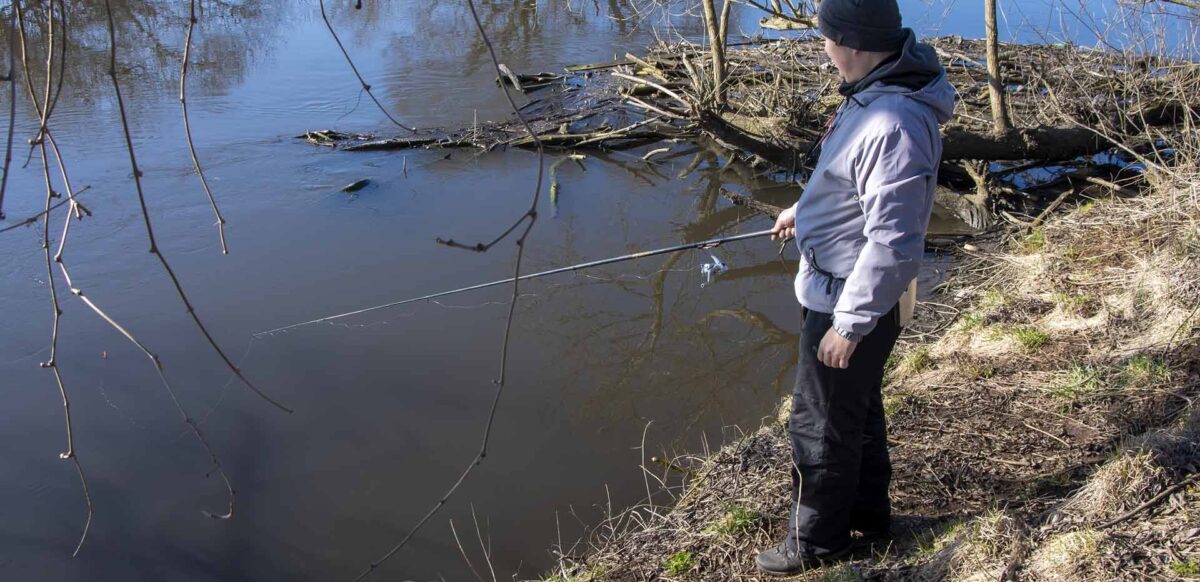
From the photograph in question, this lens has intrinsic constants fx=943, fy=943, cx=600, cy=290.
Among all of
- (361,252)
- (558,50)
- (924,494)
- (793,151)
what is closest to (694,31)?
(558,50)

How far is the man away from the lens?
222 cm

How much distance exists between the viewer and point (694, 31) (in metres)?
11.9

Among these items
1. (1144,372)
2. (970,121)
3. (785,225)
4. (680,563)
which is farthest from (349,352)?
(970,121)

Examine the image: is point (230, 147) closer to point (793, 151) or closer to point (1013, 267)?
point (793, 151)

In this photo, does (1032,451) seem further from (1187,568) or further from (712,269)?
(712,269)

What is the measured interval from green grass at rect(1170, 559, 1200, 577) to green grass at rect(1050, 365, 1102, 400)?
126 cm

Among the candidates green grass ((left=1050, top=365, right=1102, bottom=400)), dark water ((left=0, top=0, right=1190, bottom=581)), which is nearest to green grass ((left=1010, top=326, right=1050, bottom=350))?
green grass ((left=1050, top=365, right=1102, bottom=400))

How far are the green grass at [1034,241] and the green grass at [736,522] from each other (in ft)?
10.3

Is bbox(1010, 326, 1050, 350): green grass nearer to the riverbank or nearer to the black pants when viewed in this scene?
the riverbank

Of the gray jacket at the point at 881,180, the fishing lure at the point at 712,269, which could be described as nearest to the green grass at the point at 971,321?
the fishing lure at the point at 712,269

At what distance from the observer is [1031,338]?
4.15m

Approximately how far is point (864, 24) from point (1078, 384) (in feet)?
6.89

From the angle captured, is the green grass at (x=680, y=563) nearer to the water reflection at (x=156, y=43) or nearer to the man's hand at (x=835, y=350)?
the man's hand at (x=835, y=350)

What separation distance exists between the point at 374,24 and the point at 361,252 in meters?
6.93
